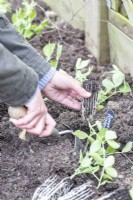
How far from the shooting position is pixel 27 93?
1797 mm

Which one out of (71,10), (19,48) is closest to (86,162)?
(19,48)

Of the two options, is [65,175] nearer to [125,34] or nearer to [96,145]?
[96,145]

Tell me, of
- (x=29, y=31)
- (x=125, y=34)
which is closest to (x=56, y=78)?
(x=125, y=34)

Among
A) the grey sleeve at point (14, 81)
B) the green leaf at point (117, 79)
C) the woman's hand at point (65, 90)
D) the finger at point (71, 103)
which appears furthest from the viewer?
the green leaf at point (117, 79)

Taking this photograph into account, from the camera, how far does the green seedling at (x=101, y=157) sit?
1903 mm

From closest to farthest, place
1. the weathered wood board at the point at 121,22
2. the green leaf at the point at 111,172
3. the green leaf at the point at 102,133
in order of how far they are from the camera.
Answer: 1. the green leaf at the point at 111,172
2. the green leaf at the point at 102,133
3. the weathered wood board at the point at 121,22

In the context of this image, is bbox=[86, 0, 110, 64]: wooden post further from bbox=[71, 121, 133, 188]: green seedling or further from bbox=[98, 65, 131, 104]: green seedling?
bbox=[71, 121, 133, 188]: green seedling

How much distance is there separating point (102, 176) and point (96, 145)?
118 millimetres

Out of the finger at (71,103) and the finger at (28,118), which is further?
the finger at (71,103)

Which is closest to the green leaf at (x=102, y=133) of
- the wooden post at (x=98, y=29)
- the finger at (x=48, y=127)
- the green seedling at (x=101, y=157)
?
the green seedling at (x=101, y=157)

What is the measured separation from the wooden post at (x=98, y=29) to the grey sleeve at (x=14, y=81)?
3.80 ft

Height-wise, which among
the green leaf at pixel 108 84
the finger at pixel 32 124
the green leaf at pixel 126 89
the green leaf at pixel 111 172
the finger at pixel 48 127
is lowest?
the green leaf at pixel 126 89

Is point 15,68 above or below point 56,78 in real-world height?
above

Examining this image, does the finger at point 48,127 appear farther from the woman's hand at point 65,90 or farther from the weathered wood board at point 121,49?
the weathered wood board at point 121,49
